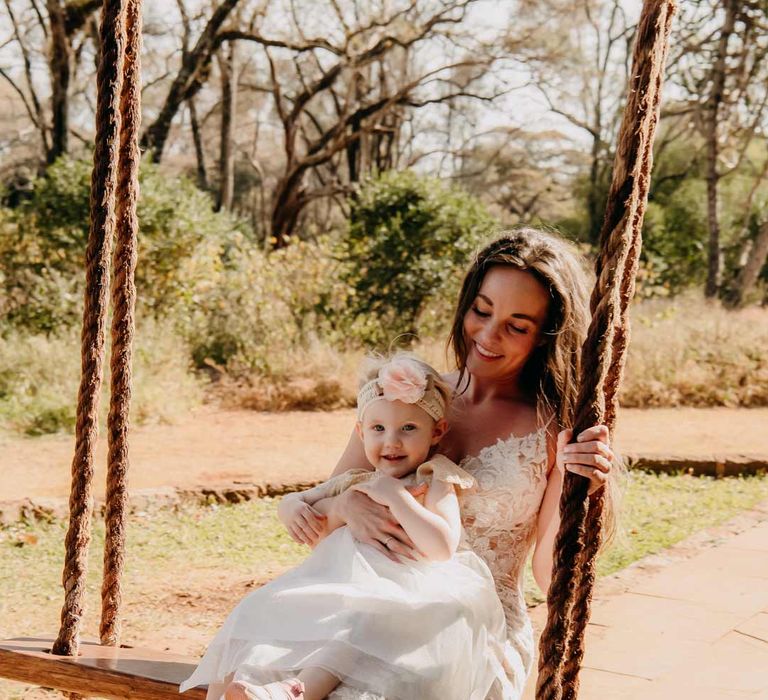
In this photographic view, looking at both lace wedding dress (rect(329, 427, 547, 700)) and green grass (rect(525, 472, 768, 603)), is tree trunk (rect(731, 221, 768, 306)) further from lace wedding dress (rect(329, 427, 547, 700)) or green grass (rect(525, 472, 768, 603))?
lace wedding dress (rect(329, 427, 547, 700))

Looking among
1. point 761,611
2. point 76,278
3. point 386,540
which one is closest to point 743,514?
point 761,611

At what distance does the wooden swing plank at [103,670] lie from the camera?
221cm

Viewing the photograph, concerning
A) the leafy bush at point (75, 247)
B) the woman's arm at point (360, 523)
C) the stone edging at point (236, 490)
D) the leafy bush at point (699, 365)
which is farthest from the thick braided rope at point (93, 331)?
the leafy bush at point (75, 247)

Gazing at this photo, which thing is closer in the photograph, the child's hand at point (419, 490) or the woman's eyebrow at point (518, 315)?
the child's hand at point (419, 490)

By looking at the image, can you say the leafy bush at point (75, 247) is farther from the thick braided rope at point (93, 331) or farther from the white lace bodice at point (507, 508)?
the white lace bodice at point (507, 508)

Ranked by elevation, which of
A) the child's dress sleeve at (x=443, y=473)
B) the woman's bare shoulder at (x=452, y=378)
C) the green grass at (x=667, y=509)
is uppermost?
the woman's bare shoulder at (x=452, y=378)

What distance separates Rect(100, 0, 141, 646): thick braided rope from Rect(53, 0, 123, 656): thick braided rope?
6 cm

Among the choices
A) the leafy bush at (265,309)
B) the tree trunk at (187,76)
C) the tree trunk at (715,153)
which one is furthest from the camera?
the tree trunk at (187,76)

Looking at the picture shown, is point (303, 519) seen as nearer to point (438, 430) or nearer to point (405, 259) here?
point (438, 430)

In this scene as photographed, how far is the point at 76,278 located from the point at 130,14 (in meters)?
8.31

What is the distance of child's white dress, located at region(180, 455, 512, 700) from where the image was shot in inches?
73.4

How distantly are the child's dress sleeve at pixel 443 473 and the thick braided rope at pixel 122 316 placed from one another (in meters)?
0.83

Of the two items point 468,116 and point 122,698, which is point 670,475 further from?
point 468,116

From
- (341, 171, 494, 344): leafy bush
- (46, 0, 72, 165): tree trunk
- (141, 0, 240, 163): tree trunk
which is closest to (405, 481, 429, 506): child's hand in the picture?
(341, 171, 494, 344): leafy bush
